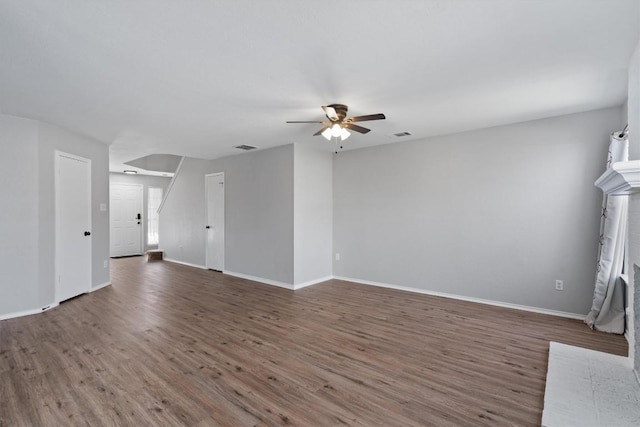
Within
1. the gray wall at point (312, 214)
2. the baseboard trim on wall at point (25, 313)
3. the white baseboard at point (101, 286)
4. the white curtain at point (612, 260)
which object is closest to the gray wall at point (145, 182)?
the white baseboard at point (101, 286)

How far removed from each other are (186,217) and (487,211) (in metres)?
6.56

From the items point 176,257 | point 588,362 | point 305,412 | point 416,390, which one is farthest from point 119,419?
point 176,257

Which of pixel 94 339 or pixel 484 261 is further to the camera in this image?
pixel 484 261

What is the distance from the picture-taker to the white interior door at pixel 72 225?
4379 millimetres

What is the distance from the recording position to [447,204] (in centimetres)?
474

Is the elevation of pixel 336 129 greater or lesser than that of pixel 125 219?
greater

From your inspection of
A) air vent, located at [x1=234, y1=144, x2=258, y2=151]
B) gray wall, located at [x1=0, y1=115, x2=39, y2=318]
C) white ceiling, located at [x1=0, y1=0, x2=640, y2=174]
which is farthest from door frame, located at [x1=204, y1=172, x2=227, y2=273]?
gray wall, located at [x1=0, y1=115, x2=39, y2=318]

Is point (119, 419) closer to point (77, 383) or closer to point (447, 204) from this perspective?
point (77, 383)

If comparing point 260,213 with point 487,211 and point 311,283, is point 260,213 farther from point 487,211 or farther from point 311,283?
point 487,211

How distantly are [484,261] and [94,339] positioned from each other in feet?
16.0

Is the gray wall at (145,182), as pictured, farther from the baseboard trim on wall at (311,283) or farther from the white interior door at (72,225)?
the baseboard trim on wall at (311,283)

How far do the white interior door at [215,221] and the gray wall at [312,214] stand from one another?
216 centimetres

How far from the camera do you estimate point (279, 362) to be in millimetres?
2725

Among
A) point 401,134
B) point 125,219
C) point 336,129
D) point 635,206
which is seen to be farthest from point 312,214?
point 125,219
